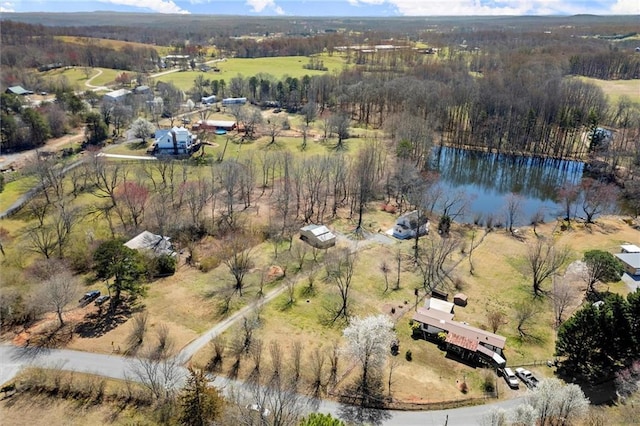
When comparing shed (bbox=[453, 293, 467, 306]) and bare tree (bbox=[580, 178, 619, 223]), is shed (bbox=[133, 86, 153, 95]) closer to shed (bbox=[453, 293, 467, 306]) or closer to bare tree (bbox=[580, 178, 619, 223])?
shed (bbox=[453, 293, 467, 306])

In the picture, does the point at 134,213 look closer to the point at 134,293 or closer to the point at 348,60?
the point at 134,293

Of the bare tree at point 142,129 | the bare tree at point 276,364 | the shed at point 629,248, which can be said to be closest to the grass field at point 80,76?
the bare tree at point 142,129

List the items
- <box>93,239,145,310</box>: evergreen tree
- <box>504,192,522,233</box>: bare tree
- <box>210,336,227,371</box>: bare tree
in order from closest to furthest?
<box>210,336,227,371</box>: bare tree → <box>93,239,145,310</box>: evergreen tree → <box>504,192,522,233</box>: bare tree

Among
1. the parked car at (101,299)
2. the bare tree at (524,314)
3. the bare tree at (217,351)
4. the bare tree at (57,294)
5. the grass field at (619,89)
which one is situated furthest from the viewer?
the grass field at (619,89)

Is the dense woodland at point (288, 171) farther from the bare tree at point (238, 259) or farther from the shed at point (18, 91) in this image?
the shed at point (18, 91)

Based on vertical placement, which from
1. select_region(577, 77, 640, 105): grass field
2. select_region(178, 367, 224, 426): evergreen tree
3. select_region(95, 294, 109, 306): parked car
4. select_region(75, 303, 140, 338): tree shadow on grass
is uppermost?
select_region(577, 77, 640, 105): grass field

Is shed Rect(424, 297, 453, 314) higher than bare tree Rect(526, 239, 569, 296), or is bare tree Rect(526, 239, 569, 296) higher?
bare tree Rect(526, 239, 569, 296)

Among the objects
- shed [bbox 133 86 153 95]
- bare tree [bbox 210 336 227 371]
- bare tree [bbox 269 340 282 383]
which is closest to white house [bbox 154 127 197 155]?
shed [bbox 133 86 153 95]

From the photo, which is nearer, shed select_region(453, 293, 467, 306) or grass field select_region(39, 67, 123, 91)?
shed select_region(453, 293, 467, 306)
